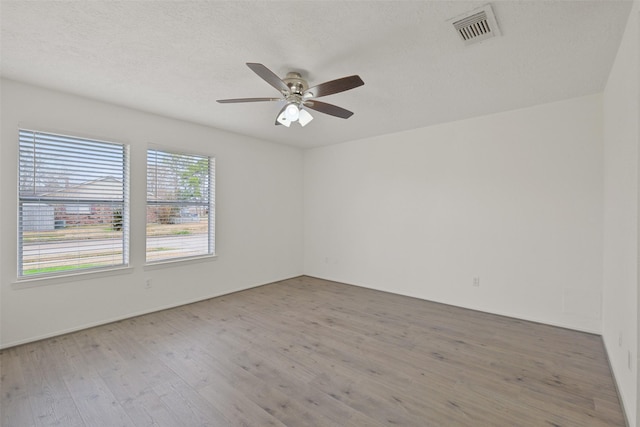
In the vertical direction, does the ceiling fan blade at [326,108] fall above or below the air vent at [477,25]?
below

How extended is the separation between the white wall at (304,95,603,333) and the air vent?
1.96 metres

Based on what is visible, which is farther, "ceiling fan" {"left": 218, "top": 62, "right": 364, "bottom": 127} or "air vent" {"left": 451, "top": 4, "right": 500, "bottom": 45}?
"ceiling fan" {"left": 218, "top": 62, "right": 364, "bottom": 127}

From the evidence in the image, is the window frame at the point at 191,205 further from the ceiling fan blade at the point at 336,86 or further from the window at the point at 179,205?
the ceiling fan blade at the point at 336,86

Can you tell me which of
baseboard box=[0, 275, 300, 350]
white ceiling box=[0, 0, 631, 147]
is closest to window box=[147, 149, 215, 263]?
baseboard box=[0, 275, 300, 350]

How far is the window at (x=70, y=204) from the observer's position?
2.90 m

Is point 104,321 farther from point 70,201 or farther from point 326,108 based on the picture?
point 326,108

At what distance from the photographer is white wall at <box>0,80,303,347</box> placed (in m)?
2.80

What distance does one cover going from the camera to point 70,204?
3.14 metres

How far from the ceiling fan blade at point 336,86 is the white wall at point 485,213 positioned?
8.06ft

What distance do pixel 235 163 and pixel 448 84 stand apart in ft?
10.7

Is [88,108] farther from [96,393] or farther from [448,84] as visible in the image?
[448,84]

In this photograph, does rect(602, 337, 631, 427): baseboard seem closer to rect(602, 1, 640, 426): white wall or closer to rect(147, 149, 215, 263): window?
rect(602, 1, 640, 426): white wall

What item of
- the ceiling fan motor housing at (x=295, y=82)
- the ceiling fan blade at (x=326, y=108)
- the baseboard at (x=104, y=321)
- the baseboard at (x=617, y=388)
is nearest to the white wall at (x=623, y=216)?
the baseboard at (x=617, y=388)

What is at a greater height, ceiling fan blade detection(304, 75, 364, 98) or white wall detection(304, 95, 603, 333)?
ceiling fan blade detection(304, 75, 364, 98)
